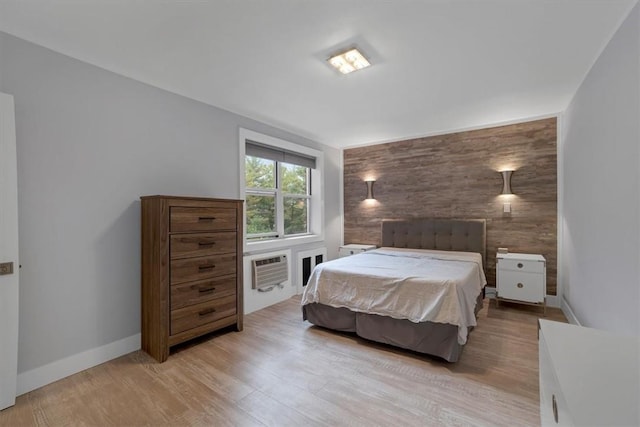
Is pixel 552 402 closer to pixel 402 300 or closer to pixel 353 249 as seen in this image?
pixel 402 300

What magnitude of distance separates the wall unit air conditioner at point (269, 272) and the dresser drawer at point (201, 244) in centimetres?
70

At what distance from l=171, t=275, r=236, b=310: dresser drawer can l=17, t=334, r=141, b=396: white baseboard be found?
0.55 m

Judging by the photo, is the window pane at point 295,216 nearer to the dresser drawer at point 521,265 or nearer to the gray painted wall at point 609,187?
the dresser drawer at point 521,265

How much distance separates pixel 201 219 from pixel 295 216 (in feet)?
6.81

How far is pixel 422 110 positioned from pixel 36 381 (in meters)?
4.28

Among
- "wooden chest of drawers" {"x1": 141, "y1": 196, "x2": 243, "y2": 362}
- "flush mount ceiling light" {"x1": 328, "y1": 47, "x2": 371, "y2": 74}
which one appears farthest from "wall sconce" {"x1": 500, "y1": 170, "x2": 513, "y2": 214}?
"wooden chest of drawers" {"x1": 141, "y1": 196, "x2": 243, "y2": 362}

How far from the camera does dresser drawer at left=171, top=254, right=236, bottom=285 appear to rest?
7.93ft

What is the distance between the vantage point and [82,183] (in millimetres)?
2215

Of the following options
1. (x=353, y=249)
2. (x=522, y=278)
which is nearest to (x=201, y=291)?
(x=353, y=249)

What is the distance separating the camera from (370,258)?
352 cm

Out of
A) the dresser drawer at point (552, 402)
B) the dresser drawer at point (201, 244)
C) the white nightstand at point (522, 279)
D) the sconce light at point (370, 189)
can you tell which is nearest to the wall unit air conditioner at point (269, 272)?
the dresser drawer at point (201, 244)

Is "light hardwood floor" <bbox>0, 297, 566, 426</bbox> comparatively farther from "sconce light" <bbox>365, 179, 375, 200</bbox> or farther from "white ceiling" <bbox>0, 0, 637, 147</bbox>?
"sconce light" <bbox>365, 179, 375, 200</bbox>

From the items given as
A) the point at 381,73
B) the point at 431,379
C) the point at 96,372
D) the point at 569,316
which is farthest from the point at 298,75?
the point at 569,316

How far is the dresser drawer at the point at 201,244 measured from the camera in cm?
241
